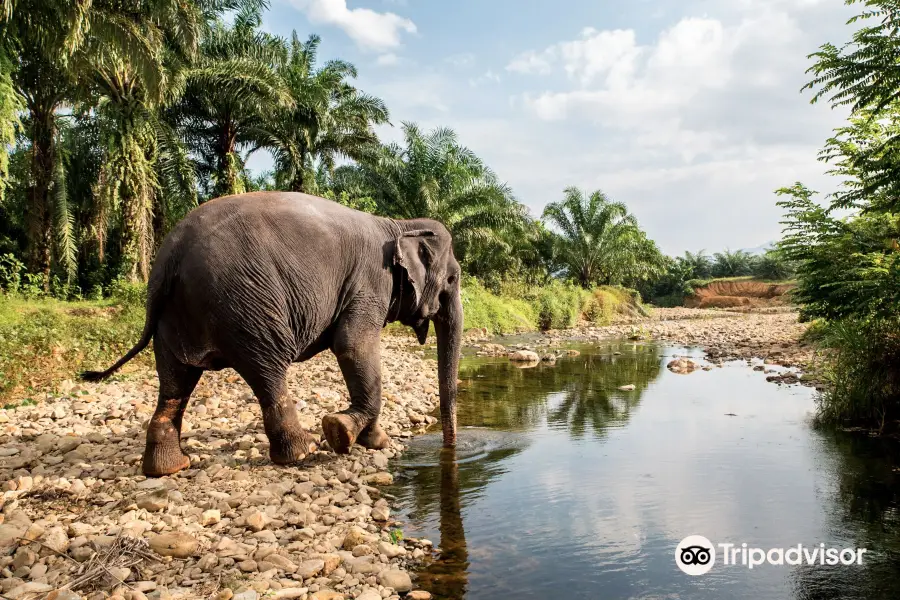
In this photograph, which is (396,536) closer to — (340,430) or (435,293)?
(340,430)

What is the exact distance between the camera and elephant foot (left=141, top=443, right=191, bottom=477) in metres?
5.30

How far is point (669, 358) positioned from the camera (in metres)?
18.0

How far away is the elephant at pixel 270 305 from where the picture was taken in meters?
5.14

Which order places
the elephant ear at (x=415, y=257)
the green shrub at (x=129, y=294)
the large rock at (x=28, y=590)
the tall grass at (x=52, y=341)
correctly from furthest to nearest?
the green shrub at (x=129, y=294), the tall grass at (x=52, y=341), the elephant ear at (x=415, y=257), the large rock at (x=28, y=590)

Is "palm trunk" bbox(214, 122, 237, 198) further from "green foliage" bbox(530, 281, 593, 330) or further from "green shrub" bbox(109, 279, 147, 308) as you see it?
"green foliage" bbox(530, 281, 593, 330)

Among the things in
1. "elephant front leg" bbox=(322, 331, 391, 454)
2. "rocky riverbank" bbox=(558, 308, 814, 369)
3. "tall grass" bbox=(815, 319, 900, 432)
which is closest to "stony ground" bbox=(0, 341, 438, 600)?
"elephant front leg" bbox=(322, 331, 391, 454)

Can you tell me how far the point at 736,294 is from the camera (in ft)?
179

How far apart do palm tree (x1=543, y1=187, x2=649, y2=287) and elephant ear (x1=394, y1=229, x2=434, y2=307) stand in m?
32.4

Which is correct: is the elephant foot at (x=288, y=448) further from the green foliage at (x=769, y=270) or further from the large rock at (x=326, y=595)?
the green foliage at (x=769, y=270)

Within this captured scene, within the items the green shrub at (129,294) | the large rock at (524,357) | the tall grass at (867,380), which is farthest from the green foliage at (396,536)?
the large rock at (524,357)

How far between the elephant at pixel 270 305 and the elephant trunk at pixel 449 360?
71 cm

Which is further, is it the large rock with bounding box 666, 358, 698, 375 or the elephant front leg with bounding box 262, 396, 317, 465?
the large rock with bounding box 666, 358, 698, 375

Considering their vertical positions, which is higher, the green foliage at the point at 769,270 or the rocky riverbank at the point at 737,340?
the green foliage at the point at 769,270

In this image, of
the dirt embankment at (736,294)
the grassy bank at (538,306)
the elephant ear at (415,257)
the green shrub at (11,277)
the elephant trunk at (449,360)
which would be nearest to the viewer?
the elephant ear at (415,257)
